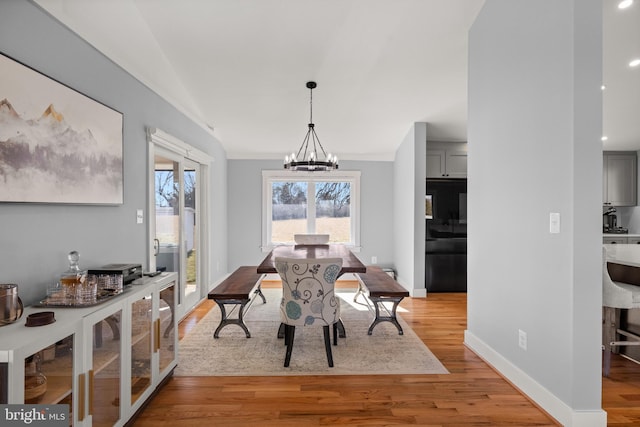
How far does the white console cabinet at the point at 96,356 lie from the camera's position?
124 centimetres

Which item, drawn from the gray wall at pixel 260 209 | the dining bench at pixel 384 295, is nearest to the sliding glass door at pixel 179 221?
the gray wall at pixel 260 209

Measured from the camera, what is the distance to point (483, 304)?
2824 mm

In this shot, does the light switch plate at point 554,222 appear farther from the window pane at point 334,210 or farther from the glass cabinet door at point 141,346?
the window pane at point 334,210

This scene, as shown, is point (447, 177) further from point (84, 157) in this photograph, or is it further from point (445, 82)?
point (84, 157)

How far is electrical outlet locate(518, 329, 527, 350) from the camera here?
2.27 metres

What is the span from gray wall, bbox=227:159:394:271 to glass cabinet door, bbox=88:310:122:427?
4169 millimetres

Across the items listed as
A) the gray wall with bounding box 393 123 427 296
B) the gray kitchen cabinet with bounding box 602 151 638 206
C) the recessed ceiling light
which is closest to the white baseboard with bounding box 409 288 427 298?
the gray wall with bounding box 393 123 427 296

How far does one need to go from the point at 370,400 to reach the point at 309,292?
85cm

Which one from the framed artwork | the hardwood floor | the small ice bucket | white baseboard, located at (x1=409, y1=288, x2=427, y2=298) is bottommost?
the hardwood floor

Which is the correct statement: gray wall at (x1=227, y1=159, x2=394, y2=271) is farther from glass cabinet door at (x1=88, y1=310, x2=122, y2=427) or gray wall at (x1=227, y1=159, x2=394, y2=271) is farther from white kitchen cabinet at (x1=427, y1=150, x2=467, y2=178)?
glass cabinet door at (x1=88, y1=310, x2=122, y2=427)

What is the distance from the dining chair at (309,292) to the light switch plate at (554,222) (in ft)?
4.58

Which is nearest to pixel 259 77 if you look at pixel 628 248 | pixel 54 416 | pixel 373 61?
pixel 373 61

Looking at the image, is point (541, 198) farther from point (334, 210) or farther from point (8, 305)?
point (334, 210)

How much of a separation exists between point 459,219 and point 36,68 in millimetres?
5124
